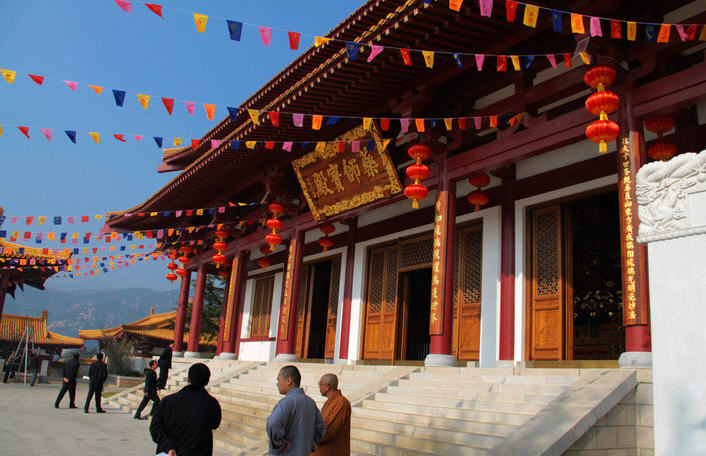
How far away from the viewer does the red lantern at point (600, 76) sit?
5.86 m

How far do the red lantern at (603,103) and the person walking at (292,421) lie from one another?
3.94 meters

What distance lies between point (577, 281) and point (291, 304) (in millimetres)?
5167

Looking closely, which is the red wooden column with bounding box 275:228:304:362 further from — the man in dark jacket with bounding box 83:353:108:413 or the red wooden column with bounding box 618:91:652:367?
the red wooden column with bounding box 618:91:652:367

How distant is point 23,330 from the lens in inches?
1261

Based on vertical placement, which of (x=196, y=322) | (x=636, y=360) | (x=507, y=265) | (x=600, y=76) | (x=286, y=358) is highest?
(x=600, y=76)

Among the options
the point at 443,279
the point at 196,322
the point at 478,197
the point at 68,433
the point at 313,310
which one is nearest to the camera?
the point at 443,279

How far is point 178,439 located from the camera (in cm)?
344

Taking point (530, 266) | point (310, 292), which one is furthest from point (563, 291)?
Answer: point (310, 292)

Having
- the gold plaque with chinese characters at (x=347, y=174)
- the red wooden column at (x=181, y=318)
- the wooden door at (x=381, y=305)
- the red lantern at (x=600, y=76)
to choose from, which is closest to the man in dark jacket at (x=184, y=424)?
the red lantern at (x=600, y=76)

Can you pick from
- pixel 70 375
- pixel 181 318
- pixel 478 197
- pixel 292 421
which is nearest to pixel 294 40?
pixel 478 197

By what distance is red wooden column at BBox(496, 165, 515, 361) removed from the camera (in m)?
8.07

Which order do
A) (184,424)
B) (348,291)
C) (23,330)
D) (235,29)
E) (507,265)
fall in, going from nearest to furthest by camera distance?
1. (184,424)
2. (235,29)
3. (507,265)
4. (348,291)
5. (23,330)

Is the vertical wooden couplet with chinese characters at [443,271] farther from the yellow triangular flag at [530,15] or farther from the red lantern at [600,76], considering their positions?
the yellow triangular flag at [530,15]

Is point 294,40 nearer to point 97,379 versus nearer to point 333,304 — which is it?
point 333,304
